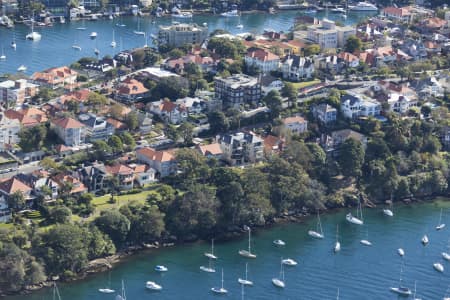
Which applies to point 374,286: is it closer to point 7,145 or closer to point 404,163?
point 404,163

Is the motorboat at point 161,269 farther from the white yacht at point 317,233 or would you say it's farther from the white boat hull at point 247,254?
the white yacht at point 317,233

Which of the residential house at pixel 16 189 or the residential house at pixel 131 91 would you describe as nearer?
the residential house at pixel 16 189

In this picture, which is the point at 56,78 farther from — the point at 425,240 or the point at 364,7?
the point at 364,7

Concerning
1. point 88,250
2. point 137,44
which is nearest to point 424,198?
point 88,250

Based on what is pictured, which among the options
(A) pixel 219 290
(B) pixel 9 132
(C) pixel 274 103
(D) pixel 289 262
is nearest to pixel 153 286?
(A) pixel 219 290

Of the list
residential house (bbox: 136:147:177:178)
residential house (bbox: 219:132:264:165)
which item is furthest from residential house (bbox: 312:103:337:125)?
residential house (bbox: 136:147:177:178)

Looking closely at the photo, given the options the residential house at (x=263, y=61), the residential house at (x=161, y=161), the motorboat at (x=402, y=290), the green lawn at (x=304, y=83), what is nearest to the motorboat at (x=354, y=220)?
the motorboat at (x=402, y=290)
